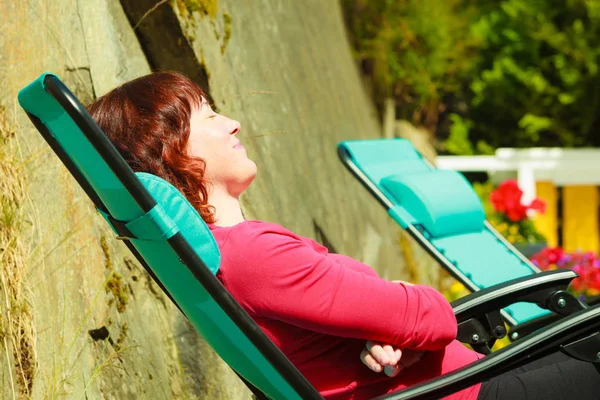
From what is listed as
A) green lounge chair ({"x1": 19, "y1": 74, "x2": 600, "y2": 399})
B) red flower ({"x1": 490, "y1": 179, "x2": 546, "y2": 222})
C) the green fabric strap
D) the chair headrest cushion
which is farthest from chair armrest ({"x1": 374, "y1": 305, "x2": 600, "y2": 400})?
red flower ({"x1": 490, "y1": 179, "x2": 546, "y2": 222})

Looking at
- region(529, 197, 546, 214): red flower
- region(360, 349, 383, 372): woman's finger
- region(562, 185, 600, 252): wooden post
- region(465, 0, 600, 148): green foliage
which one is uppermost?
region(360, 349, 383, 372): woman's finger

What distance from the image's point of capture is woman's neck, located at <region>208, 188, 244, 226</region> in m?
1.87

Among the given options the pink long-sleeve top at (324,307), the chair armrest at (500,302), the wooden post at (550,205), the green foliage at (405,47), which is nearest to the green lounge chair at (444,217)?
the chair armrest at (500,302)

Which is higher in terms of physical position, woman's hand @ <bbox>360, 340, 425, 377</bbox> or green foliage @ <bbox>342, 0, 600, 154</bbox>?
woman's hand @ <bbox>360, 340, 425, 377</bbox>

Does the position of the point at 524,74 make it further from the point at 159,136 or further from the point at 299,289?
the point at 299,289

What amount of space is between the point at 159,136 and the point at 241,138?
1.42 m

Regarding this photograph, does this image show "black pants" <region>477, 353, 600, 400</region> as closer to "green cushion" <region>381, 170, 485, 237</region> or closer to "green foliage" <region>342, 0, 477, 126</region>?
"green cushion" <region>381, 170, 485, 237</region>

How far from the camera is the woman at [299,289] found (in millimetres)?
1656

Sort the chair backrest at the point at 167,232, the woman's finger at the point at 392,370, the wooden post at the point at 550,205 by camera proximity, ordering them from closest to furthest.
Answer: the chair backrest at the point at 167,232 → the woman's finger at the point at 392,370 → the wooden post at the point at 550,205

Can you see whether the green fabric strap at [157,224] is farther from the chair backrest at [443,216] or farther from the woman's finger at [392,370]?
the chair backrest at [443,216]

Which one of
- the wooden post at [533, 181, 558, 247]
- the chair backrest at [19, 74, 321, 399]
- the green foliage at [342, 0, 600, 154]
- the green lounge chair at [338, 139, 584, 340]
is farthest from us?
the green foliage at [342, 0, 600, 154]

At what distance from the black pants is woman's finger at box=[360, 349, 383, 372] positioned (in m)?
0.31

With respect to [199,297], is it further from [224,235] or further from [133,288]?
[133,288]

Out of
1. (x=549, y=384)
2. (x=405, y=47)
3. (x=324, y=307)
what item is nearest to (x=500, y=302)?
(x=549, y=384)
